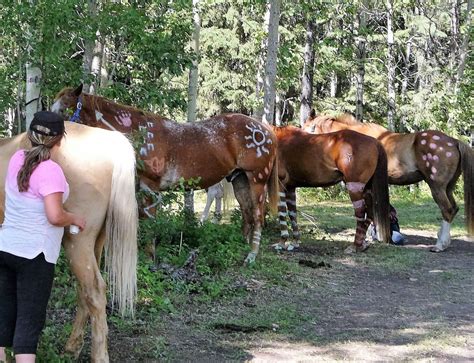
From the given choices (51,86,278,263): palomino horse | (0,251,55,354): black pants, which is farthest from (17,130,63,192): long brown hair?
Result: (51,86,278,263): palomino horse

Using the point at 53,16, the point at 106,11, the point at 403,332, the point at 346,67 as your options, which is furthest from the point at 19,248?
the point at 346,67

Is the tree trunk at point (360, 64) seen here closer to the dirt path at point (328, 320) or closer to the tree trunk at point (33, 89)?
the dirt path at point (328, 320)

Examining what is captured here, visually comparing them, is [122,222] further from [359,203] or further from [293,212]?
[293,212]

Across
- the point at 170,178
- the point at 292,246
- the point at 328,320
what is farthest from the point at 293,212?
the point at 328,320

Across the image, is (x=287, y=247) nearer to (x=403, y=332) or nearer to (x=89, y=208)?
(x=403, y=332)

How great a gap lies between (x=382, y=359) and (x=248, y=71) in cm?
2092

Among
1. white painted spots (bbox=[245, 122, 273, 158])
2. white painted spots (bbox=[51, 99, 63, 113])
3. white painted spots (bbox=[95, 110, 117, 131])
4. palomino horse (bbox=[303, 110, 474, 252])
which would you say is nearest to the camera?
white painted spots (bbox=[51, 99, 63, 113])

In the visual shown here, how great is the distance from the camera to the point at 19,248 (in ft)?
10.9

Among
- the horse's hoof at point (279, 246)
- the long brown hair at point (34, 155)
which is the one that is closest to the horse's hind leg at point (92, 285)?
the long brown hair at point (34, 155)

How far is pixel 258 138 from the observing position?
773cm

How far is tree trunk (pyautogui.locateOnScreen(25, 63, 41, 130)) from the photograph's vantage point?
7.28 meters

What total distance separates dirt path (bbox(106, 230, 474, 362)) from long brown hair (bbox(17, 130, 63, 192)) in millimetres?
1605

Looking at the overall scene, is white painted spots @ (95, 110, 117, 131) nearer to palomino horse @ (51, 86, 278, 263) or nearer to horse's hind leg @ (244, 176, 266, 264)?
palomino horse @ (51, 86, 278, 263)

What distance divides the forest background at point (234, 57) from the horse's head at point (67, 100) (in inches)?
22.8
